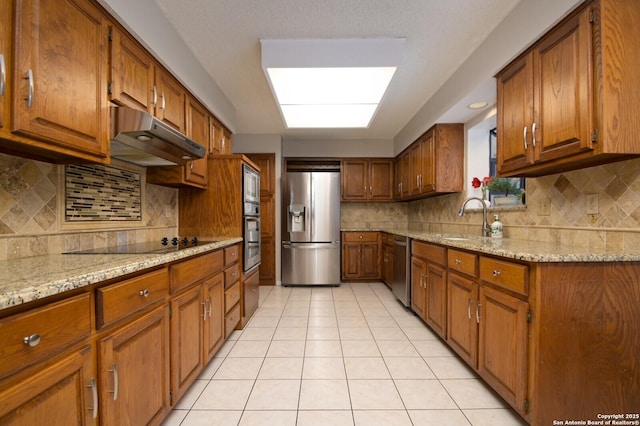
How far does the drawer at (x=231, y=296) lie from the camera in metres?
2.29

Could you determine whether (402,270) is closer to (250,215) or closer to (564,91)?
(250,215)

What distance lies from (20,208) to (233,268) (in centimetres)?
140

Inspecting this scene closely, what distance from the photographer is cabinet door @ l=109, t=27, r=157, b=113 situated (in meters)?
1.50

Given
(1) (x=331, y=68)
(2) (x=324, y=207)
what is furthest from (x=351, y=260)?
(1) (x=331, y=68)

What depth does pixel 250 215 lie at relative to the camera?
2912 millimetres

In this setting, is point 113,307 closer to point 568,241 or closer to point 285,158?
point 568,241

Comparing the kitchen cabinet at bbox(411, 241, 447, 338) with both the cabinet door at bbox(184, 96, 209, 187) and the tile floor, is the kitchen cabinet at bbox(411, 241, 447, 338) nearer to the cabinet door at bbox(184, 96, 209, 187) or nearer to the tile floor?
the tile floor

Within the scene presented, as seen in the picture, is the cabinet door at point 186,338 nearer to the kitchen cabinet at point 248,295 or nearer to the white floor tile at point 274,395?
the white floor tile at point 274,395

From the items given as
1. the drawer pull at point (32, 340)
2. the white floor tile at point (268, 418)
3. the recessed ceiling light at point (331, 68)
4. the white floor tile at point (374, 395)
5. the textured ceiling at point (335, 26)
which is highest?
the textured ceiling at point (335, 26)

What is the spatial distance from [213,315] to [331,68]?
2051 millimetres

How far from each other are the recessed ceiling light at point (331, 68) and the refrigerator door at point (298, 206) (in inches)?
60.1

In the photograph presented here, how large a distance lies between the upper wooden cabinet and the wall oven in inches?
88.8

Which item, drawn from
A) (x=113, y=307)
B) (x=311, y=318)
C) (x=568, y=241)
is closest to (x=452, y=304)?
(x=568, y=241)

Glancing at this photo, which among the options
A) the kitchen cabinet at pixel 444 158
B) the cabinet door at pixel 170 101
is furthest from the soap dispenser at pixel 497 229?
the cabinet door at pixel 170 101
